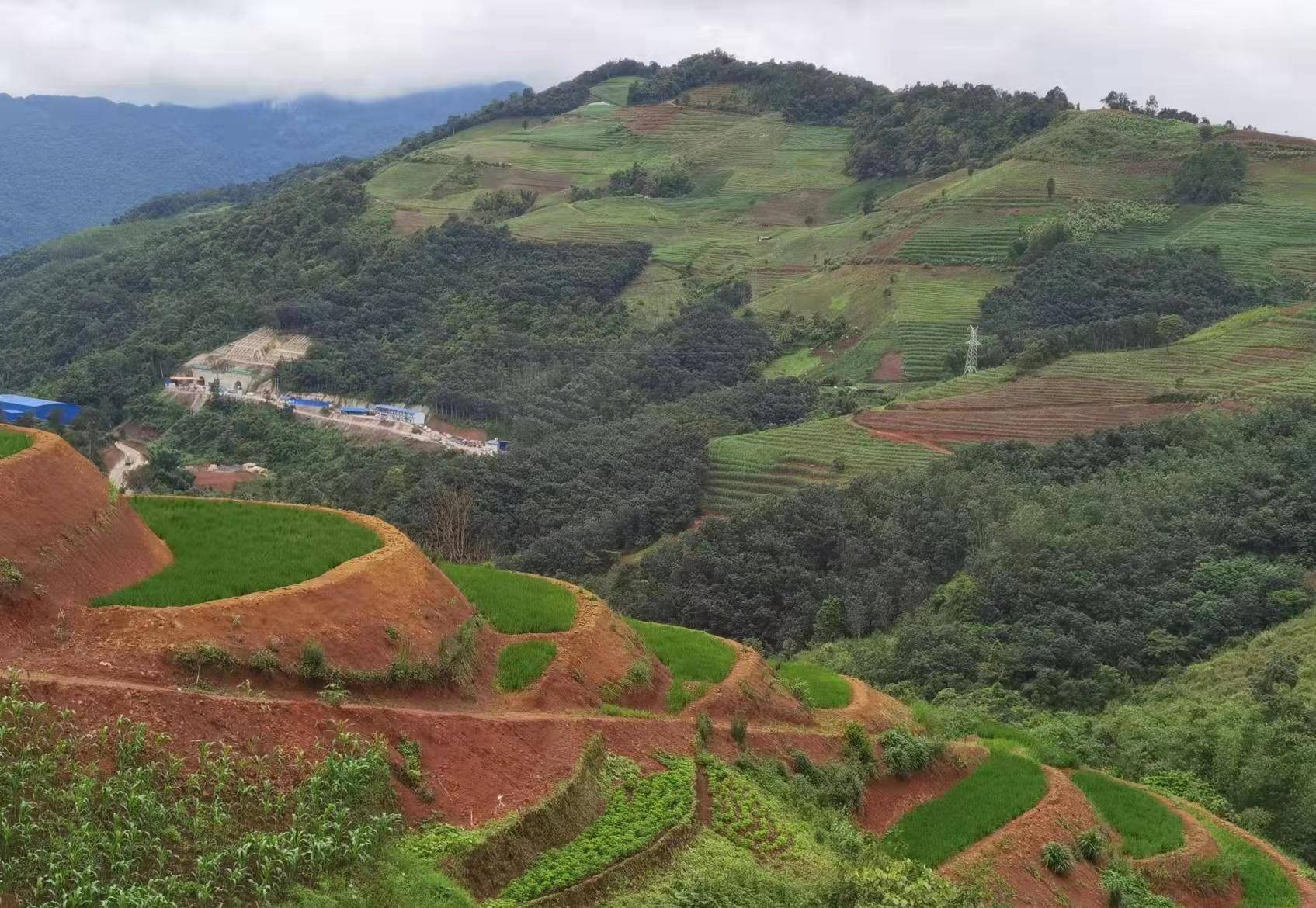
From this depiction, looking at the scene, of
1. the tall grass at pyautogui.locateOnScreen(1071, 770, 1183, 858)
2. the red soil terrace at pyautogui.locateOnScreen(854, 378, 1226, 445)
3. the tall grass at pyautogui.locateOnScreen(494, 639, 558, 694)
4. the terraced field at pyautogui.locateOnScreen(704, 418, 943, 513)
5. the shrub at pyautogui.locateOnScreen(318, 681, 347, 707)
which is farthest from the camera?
the red soil terrace at pyautogui.locateOnScreen(854, 378, 1226, 445)

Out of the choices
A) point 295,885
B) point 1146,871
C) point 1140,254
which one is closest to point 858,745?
point 1146,871

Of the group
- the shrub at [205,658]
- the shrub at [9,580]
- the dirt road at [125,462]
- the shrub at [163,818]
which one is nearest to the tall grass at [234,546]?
the shrub at [9,580]

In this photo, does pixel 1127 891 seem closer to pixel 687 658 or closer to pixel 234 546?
pixel 687 658

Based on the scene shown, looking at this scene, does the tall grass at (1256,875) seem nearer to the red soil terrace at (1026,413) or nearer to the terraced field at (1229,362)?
the red soil terrace at (1026,413)

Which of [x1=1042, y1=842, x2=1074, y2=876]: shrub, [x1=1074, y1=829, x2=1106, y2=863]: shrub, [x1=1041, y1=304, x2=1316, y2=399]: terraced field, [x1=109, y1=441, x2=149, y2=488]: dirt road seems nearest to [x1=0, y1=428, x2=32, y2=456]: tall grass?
[x1=1042, y1=842, x2=1074, y2=876]: shrub

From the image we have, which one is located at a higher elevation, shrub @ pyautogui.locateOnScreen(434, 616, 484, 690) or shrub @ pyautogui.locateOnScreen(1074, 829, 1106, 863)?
shrub @ pyautogui.locateOnScreen(434, 616, 484, 690)

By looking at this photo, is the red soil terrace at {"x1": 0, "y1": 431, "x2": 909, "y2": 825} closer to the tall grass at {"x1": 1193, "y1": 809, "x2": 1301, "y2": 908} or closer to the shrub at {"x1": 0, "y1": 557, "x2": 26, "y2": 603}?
the shrub at {"x1": 0, "y1": 557, "x2": 26, "y2": 603}

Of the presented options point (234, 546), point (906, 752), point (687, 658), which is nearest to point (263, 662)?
point (234, 546)
